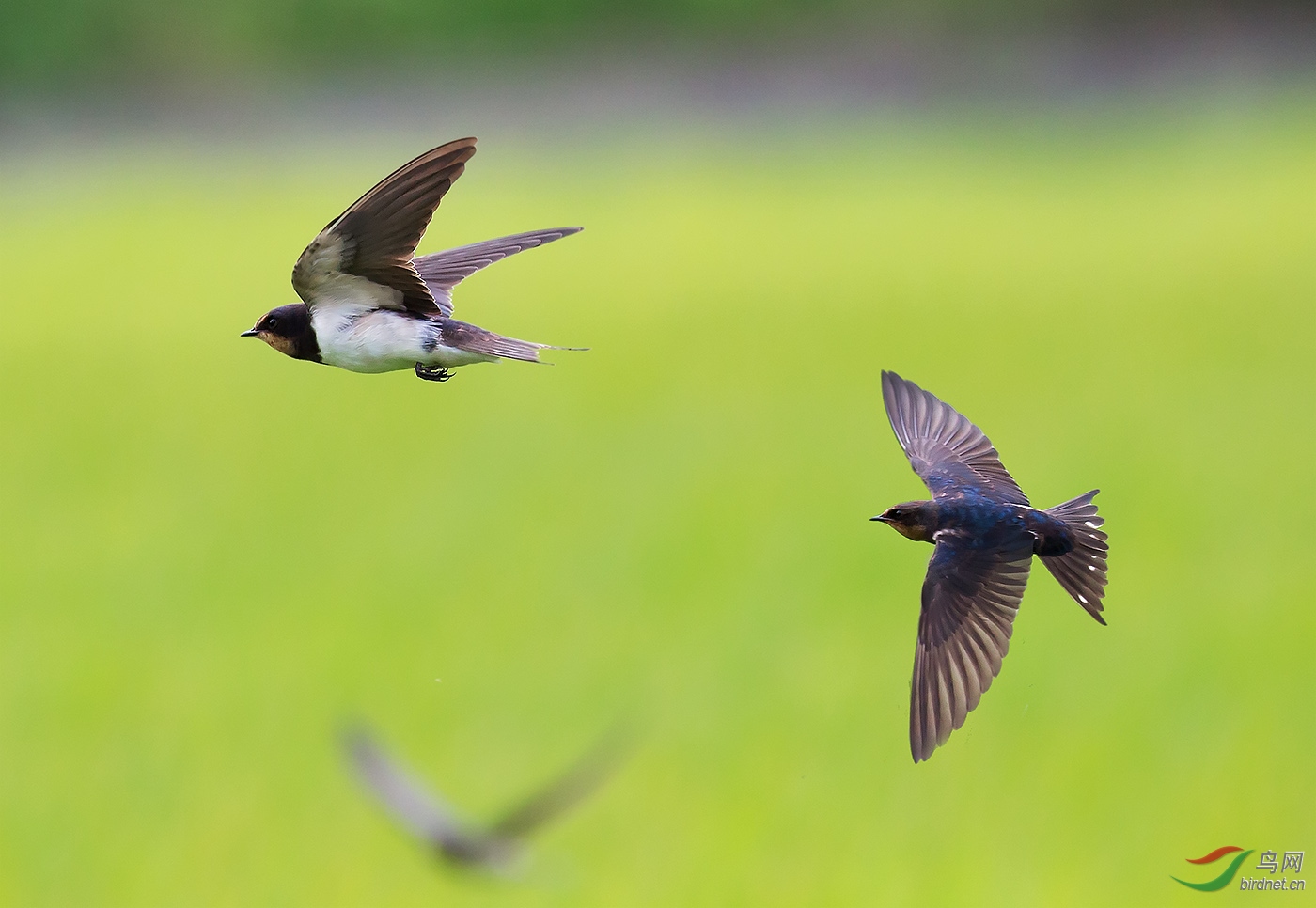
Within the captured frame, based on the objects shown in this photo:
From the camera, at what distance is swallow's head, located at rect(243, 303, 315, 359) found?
209 cm

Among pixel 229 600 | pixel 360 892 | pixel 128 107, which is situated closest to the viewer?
pixel 360 892

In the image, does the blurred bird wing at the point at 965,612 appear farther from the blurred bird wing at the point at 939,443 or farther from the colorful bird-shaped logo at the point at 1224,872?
the colorful bird-shaped logo at the point at 1224,872

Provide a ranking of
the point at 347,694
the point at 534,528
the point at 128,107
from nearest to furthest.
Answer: the point at 347,694, the point at 534,528, the point at 128,107

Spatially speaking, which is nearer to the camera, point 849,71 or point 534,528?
point 534,528

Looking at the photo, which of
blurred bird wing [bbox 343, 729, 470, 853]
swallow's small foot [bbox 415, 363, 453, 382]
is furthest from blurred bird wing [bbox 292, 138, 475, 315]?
blurred bird wing [bbox 343, 729, 470, 853]

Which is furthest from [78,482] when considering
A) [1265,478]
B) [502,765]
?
[1265,478]

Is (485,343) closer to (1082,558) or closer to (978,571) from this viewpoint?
(978,571)

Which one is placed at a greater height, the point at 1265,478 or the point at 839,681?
the point at 1265,478

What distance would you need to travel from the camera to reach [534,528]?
2611 cm

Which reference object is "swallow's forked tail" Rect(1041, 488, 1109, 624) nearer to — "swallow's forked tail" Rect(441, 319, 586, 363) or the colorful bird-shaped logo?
"swallow's forked tail" Rect(441, 319, 586, 363)

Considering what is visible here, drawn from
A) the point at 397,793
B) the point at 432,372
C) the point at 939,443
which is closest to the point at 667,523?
the point at 397,793

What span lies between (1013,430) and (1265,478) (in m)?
3.51

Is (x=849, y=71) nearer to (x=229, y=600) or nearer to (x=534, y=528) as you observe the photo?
(x=534, y=528)

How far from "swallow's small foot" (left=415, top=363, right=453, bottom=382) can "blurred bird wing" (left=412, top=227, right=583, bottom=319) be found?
0.49 metres
